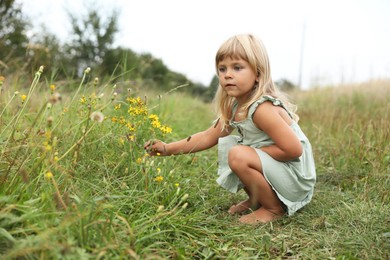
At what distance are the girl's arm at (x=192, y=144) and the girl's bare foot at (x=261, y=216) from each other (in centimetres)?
51

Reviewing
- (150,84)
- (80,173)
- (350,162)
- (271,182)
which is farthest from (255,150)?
(150,84)

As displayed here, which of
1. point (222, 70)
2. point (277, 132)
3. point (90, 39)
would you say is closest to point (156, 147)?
point (222, 70)

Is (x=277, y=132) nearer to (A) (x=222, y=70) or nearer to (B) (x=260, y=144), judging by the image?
(B) (x=260, y=144)

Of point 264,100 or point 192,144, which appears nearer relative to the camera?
point 264,100

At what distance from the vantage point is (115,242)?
1.44 meters

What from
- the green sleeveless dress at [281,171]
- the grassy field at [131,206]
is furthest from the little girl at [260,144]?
the grassy field at [131,206]

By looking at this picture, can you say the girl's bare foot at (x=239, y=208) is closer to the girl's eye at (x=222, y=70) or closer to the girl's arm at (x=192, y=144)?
the girl's arm at (x=192, y=144)

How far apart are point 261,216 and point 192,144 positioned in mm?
608

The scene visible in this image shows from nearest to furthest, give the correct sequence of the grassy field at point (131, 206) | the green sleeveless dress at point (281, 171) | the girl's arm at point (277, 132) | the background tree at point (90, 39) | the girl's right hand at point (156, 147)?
the grassy field at point (131, 206) → the girl's arm at point (277, 132) → the green sleeveless dress at point (281, 171) → the girl's right hand at point (156, 147) → the background tree at point (90, 39)

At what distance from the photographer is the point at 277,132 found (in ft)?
6.83

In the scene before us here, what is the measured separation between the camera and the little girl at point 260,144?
2.15 metres

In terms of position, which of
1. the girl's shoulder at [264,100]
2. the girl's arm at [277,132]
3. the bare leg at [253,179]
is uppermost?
the girl's shoulder at [264,100]

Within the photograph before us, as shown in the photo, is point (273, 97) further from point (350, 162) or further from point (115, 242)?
point (350, 162)

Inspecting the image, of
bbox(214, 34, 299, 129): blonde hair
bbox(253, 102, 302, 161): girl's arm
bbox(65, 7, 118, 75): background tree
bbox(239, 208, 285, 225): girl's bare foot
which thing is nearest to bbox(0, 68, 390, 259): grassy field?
bbox(239, 208, 285, 225): girl's bare foot
